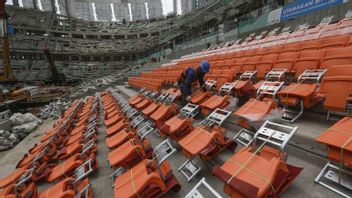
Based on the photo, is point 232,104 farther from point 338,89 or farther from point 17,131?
point 17,131

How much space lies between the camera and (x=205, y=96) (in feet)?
17.4

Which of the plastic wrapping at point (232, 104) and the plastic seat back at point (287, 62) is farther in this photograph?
the plastic seat back at point (287, 62)

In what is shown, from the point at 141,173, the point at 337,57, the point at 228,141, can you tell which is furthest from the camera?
the point at 337,57

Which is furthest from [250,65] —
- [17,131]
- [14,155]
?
[17,131]

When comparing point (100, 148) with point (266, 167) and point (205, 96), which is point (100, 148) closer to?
point (205, 96)

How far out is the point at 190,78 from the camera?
5.50 meters

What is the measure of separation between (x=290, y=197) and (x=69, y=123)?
7346 millimetres

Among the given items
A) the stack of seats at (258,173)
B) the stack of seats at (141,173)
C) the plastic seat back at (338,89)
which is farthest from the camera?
the plastic seat back at (338,89)

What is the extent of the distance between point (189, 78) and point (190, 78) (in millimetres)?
26

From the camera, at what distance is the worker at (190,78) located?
5.41 metres

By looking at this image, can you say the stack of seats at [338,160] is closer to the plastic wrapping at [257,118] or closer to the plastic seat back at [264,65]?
the plastic wrapping at [257,118]

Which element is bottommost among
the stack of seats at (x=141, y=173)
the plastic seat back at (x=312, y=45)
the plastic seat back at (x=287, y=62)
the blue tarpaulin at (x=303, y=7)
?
the stack of seats at (x=141, y=173)

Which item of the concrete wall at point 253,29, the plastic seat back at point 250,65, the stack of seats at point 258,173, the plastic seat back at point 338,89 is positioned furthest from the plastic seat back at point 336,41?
the concrete wall at point 253,29

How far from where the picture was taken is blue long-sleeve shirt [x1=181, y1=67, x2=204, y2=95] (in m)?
5.46
